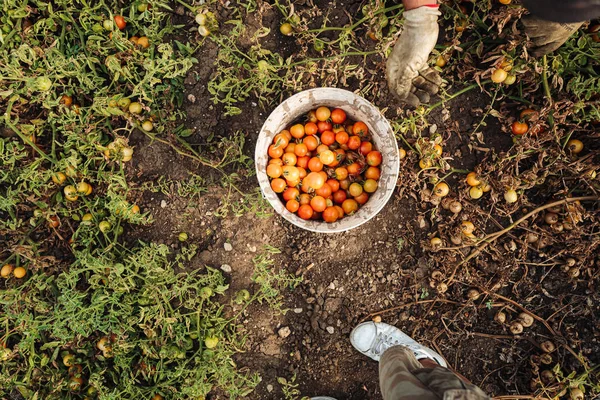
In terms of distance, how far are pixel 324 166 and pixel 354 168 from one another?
0.22 m

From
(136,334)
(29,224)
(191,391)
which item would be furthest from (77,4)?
(191,391)

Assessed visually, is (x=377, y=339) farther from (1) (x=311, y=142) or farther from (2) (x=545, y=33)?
(2) (x=545, y=33)

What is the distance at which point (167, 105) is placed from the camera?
300cm

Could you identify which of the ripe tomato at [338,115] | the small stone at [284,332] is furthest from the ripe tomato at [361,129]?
the small stone at [284,332]

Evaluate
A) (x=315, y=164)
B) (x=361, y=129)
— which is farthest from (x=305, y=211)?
(x=361, y=129)

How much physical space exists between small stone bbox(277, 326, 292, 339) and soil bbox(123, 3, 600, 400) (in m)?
0.03

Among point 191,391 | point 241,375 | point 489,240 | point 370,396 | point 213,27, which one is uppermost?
point 213,27

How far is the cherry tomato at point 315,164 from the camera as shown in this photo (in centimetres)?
280

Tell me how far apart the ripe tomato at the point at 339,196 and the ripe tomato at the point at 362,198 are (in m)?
0.08

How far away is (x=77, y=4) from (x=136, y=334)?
2384mm

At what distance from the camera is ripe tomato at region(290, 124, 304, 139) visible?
9.28 feet

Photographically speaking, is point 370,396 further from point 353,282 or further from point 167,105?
point 167,105

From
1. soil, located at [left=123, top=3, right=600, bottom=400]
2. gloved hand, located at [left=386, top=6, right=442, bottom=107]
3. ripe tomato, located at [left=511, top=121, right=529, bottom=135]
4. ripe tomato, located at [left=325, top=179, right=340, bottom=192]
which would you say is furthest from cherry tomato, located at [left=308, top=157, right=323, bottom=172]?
ripe tomato, located at [left=511, top=121, right=529, bottom=135]

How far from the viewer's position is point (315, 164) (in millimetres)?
2807
